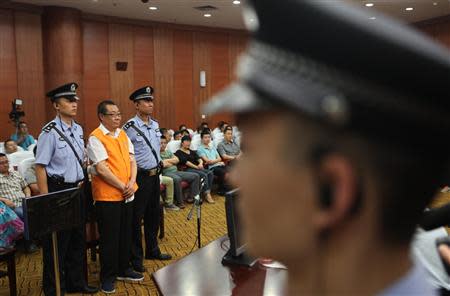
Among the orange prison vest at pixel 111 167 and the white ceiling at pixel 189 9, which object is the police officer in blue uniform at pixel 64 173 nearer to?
the orange prison vest at pixel 111 167

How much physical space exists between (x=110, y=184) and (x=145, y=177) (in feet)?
1.92

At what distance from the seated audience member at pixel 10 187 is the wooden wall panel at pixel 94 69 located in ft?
19.2

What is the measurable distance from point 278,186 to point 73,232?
10.7 feet

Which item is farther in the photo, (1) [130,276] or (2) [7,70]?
(2) [7,70]

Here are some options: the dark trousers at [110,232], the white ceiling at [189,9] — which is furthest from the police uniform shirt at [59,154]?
the white ceiling at [189,9]

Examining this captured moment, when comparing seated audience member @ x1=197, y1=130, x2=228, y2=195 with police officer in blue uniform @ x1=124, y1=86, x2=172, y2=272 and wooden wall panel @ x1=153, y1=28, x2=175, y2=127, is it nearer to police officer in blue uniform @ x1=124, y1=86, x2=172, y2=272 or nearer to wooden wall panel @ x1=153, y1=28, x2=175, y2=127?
police officer in blue uniform @ x1=124, y1=86, x2=172, y2=272

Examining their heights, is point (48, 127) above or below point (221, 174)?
above

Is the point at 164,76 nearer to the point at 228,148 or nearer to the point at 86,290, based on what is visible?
the point at 228,148

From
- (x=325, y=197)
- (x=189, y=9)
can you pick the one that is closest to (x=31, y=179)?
(x=325, y=197)

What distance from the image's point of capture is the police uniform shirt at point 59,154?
3169 millimetres

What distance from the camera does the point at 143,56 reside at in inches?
431

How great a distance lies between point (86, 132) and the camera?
1005cm

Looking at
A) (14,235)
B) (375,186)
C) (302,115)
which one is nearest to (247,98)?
(302,115)

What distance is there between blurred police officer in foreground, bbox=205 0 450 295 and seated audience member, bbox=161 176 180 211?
5.74 metres
